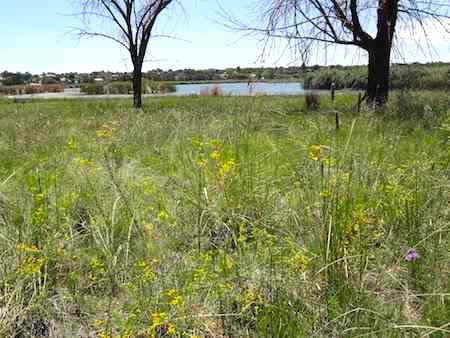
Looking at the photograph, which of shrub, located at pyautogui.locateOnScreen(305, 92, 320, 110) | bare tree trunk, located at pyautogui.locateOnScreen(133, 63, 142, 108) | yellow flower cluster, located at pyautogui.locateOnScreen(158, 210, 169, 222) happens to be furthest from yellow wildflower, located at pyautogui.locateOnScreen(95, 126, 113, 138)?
bare tree trunk, located at pyautogui.locateOnScreen(133, 63, 142, 108)

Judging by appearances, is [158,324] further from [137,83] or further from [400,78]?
[400,78]

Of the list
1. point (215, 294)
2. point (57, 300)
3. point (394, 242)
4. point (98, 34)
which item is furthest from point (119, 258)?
point (98, 34)

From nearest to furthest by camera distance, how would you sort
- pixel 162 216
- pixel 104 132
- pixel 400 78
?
pixel 162 216 → pixel 104 132 → pixel 400 78

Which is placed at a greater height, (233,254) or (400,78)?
(400,78)

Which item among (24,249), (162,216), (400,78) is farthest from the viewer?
(400,78)

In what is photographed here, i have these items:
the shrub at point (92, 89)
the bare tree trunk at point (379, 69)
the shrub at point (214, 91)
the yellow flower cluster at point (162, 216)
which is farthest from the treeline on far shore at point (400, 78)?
the shrub at point (92, 89)

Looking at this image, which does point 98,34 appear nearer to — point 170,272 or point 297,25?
point 297,25

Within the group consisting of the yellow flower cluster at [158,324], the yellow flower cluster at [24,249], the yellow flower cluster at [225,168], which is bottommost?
the yellow flower cluster at [158,324]

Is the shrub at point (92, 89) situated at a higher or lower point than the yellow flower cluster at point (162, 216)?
higher

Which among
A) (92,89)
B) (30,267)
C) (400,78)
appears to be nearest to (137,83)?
(400,78)

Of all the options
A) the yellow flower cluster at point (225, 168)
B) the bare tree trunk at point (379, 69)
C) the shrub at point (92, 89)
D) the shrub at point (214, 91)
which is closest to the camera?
the yellow flower cluster at point (225, 168)

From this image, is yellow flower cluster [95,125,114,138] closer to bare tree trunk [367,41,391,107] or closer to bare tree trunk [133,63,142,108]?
bare tree trunk [367,41,391,107]

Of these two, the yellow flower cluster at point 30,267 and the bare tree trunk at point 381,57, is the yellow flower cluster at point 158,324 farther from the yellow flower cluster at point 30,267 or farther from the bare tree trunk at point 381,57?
the bare tree trunk at point 381,57

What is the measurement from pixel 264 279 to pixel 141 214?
3.31 feet
